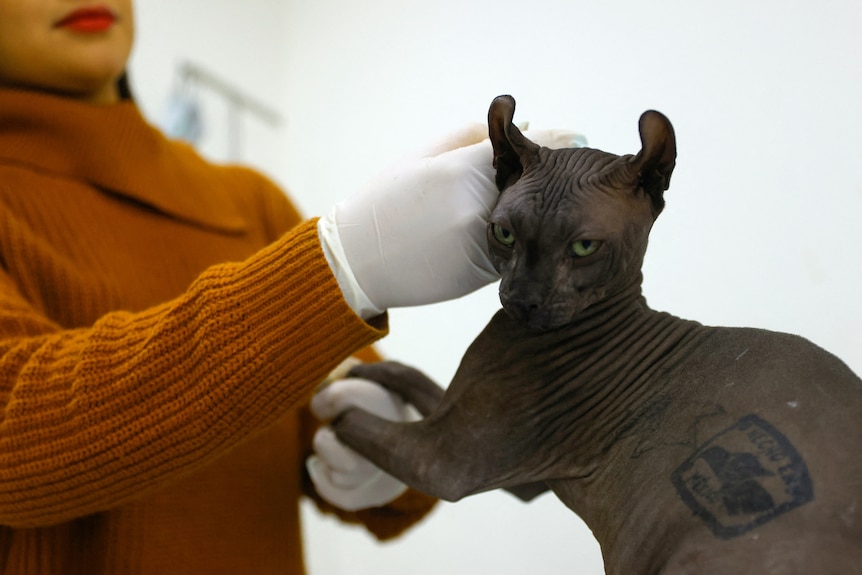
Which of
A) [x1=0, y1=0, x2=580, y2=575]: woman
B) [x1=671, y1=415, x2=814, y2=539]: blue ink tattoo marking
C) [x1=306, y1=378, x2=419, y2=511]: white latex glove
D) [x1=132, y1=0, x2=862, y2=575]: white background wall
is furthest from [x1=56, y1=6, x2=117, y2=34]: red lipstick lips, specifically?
[x1=671, y1=415, x2=814, y2=539]: blue ink tattoo marking

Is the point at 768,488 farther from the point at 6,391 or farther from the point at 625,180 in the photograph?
the point at 6,391

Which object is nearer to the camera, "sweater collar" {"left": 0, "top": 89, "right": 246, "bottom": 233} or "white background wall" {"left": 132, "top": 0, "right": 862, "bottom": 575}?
"white background wall" {"left": 132, "top": 0, "right": 862, "bottom": 575}

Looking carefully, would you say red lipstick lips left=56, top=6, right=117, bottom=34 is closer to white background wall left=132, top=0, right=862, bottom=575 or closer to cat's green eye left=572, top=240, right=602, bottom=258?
white background wall left=132, top=0, right=862, bottom=575

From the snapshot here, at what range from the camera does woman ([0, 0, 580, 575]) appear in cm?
65

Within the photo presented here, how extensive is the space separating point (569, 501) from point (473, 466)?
8cm

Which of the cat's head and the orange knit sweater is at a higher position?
the cat's head

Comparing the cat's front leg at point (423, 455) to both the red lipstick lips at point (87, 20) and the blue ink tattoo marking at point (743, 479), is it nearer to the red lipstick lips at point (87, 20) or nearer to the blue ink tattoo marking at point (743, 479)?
the blue ink tattoo marking at point (743, 479)

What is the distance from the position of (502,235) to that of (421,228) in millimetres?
110

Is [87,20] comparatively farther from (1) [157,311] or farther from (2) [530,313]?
(2) [530,313]

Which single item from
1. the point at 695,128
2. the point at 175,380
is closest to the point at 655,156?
the point at 695,128

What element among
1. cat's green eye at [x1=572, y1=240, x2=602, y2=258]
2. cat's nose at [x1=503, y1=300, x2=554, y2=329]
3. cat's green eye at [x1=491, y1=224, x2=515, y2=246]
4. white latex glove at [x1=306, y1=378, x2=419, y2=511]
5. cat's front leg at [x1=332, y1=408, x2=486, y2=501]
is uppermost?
cat's green eye at [x1=572, y1=240, x2=602, y2=258]

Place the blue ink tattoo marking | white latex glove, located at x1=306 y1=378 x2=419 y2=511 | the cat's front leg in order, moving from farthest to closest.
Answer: white latex glove, located at x1=306 y1=378 x2=419 y2=511, the cat's front leg, the blue ink tattoo marking

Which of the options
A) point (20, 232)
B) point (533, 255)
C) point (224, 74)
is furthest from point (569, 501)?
point (224, 74)

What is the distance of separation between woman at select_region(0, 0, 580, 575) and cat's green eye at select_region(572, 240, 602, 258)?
0.42 feet
